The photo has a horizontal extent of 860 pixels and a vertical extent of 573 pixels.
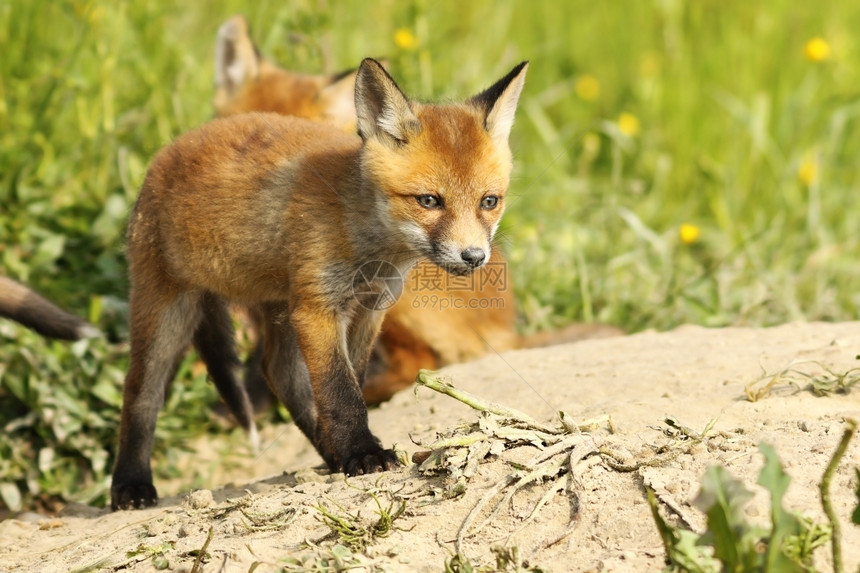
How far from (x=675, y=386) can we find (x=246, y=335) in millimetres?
3252

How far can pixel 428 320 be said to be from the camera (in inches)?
238

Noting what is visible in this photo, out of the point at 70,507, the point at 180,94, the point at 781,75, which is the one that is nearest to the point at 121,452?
the point at 70,507

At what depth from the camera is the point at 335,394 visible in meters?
4.02

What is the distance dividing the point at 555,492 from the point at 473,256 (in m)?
1.04

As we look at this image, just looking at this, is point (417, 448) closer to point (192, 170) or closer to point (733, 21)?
point (192, 170)

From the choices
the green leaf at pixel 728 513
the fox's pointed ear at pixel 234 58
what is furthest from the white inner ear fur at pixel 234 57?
the green leaf at pixel 728 513

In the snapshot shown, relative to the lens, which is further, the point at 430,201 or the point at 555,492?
the point at 430,201

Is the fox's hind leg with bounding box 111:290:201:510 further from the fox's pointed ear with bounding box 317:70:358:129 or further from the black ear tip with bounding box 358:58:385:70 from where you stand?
the fox's pointed ear with bounding box 317:70:358:129

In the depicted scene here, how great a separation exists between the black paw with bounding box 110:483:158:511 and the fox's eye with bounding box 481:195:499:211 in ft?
6.89

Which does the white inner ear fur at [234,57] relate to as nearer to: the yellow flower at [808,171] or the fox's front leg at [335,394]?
the fox's front leg at [335,394]

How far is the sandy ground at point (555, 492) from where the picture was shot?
2955 millimetres

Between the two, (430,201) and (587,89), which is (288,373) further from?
(587,89)

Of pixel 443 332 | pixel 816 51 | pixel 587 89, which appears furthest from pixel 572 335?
pixel 587 89

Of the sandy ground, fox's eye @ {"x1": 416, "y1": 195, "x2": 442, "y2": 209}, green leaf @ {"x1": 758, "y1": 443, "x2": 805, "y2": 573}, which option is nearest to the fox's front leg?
the sandy ground
